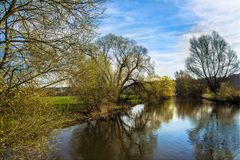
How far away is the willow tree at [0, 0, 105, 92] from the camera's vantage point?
481 centimetres

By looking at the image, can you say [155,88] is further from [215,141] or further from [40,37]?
[40,37]

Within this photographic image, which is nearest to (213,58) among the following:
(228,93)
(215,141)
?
(228,93)

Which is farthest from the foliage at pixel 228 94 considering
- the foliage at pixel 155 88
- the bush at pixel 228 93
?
the foliage at pixel 155 88

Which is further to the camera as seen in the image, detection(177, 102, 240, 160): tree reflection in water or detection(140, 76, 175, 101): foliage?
detection(140, 76, 175, 101): foliage

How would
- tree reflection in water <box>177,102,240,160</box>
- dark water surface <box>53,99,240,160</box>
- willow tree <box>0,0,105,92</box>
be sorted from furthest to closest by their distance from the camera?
dark water surface <box>53,99,240,160</box>
tree reflection in water <box>177,102,240,160</box>
willow tree <box>0,0,105,92</box>

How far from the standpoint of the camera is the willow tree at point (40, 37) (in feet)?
15.8

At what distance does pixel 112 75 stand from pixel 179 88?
36265 mm

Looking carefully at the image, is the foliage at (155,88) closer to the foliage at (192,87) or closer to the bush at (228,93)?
the foliage at (192,87)

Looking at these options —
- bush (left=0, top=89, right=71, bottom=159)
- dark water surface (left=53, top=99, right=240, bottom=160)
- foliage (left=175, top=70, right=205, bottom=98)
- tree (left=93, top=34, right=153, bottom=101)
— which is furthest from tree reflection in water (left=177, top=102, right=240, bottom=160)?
foliage (left=175, top=70, right=205, bottom=98)

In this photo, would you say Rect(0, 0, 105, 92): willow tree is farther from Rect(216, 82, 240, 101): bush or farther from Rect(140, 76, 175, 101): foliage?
Rect(216, 82, 240, 101): bush

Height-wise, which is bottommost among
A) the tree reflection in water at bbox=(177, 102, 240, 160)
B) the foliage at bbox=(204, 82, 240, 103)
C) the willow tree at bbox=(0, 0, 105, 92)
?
the tree reflection in water at bbox=(177, 102, 240, 160)

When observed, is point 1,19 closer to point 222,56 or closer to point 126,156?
point 126,156

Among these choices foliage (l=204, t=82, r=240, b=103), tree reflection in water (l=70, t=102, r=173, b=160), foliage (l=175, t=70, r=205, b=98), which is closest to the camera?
tree reflection in water (l=70, t=102, r=173, b=160)

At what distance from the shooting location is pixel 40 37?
527cm
